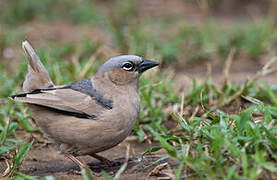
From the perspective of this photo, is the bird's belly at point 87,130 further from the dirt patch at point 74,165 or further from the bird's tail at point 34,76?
the bird's tail at point 34,76

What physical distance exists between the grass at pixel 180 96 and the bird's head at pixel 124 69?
0.61 m

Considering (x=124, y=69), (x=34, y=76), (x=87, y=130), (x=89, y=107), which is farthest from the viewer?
(x=34, y=76)

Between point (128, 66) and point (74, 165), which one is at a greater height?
Result: point (128, 66)

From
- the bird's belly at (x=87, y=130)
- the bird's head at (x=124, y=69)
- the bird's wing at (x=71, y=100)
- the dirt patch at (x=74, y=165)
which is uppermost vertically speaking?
the bird's head at (x=124, y=69)

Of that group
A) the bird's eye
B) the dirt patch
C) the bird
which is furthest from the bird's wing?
the dirt patch

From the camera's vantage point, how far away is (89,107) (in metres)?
3.87

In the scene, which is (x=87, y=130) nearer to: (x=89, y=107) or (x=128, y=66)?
(x=89, y=107)

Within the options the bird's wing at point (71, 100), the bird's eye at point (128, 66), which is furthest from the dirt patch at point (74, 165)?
the bird's eye at point (128, 66)

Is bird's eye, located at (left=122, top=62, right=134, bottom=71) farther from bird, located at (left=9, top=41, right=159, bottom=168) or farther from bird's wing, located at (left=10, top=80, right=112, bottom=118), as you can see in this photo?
bird's wing, located at (left=10, top=80, right=112, bottom=118)

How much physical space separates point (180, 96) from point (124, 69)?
1.52 meters

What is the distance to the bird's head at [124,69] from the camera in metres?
4.13

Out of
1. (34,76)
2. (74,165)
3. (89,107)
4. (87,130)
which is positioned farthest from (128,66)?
(74,165)

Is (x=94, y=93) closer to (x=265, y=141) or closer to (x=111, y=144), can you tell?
(x=111, y=144)

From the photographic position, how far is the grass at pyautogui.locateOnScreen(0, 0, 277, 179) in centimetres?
309
